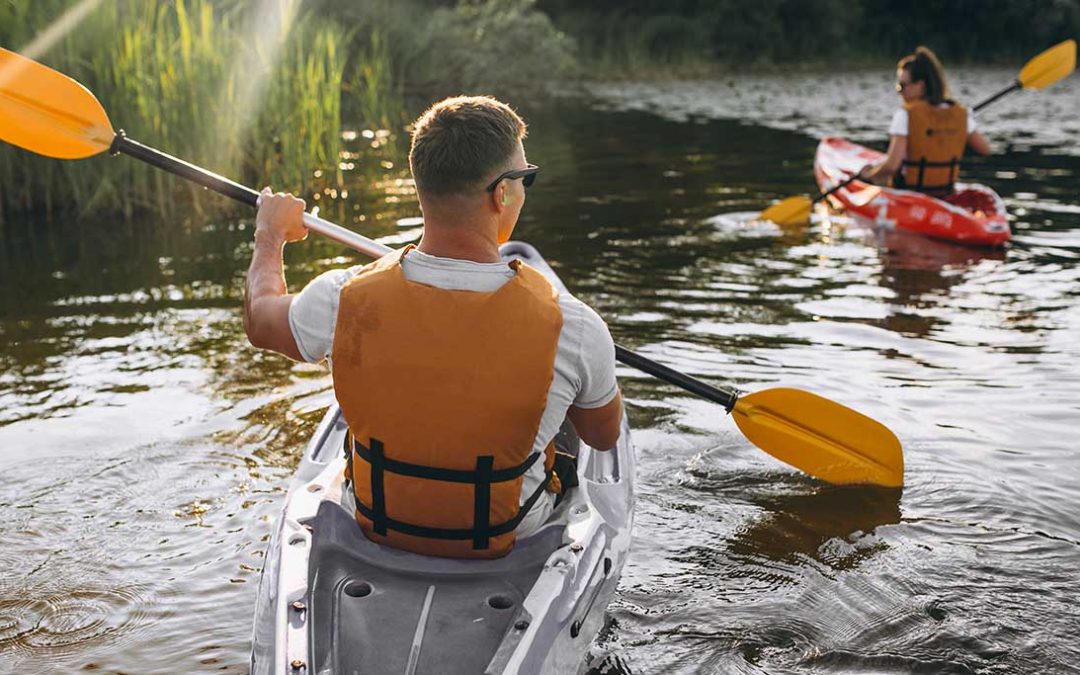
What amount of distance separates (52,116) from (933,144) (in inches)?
226

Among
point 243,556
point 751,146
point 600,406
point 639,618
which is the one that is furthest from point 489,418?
point 751,146

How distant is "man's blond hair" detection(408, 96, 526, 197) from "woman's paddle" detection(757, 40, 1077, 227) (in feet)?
20.4

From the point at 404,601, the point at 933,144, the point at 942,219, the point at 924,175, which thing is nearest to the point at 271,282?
the point at 404,601

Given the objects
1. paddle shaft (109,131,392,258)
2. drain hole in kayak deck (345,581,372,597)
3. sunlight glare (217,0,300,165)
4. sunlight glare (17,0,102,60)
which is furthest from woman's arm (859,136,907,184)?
drain hole in kayak deck (345,581,372,597)

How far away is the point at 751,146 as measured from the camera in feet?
42.0

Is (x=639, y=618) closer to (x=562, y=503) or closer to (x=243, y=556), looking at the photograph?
(x=562, y=503)

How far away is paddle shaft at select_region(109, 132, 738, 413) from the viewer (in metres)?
3.44

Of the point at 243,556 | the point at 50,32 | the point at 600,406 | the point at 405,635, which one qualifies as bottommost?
the point at 243,556

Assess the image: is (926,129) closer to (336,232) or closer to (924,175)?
(924,175)

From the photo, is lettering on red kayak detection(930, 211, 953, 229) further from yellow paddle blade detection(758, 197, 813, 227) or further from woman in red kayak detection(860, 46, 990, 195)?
yellow paddle blade detection(758, 197, 813, 227)

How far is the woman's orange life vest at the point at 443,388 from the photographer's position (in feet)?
7.29

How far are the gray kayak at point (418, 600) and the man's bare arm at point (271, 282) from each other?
41 centimetres

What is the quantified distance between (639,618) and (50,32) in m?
6.10

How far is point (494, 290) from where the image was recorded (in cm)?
225
